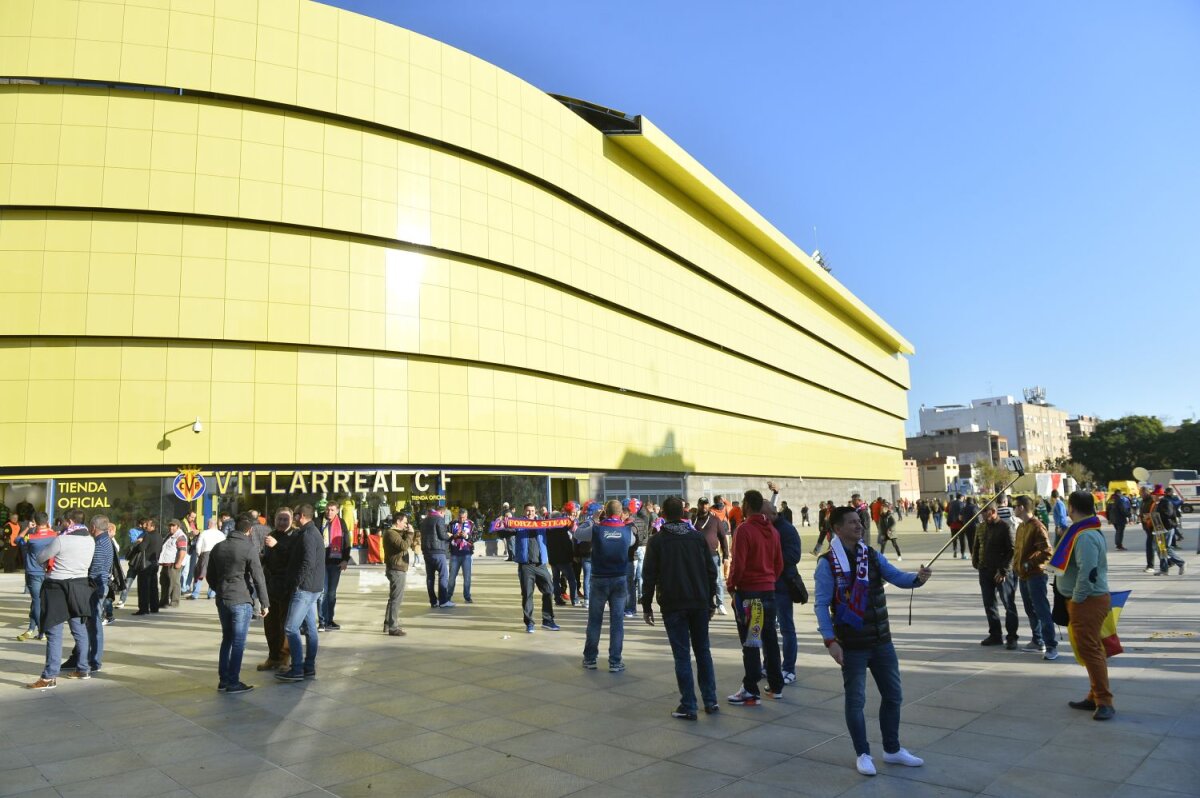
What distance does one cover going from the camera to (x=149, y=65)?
26203 mm

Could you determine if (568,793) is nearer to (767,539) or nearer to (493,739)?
(493,739)

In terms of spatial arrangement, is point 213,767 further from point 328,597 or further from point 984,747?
point 328,597

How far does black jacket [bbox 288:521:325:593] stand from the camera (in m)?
8.15

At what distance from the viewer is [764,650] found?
7.04 metres

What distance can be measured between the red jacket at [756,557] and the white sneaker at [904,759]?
2169mm


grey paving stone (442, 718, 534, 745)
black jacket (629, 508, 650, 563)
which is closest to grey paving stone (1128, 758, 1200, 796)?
grey paving stone (442, 718, 534, 745)

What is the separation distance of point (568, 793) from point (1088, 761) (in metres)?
3.52

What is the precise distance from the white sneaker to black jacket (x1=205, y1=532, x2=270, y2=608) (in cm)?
662

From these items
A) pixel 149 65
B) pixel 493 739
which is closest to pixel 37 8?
pixel 149 65

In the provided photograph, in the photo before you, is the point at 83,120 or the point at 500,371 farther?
the point at 500,371

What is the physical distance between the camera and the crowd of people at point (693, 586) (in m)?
5.02

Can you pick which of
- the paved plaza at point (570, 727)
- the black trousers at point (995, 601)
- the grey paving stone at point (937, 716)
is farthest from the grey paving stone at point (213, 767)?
the black trousers at point (995, 601)

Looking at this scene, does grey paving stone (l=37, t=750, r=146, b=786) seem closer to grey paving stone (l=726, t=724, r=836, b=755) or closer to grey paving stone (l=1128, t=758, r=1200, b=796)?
grey paving stone (l=726, t=724, r=836, b=755)

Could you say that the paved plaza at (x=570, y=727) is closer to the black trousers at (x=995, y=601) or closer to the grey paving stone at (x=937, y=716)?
the grey paving stone at (x=937, y=716)
